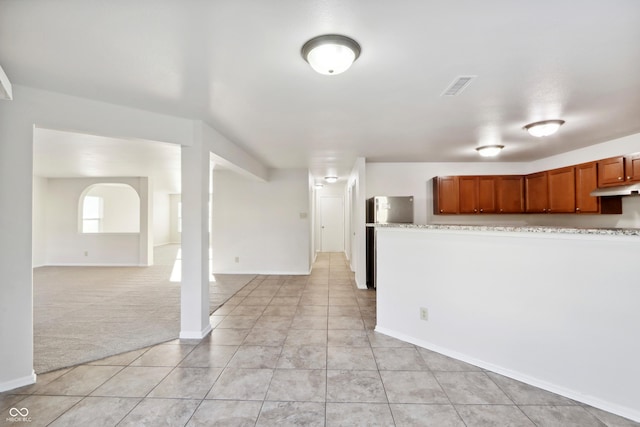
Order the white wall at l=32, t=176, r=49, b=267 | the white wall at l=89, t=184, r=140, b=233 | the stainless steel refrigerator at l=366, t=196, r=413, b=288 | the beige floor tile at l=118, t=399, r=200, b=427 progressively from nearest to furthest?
the beige floor tile at l=118, t=399, r=200, b=427 < the stainless steel refrigerator at l=366, t=196, r=413, b=288 < the white wall at l=32, t=176, r=49, b=267 < the white wall at l=89, t=184, r=140, b=233

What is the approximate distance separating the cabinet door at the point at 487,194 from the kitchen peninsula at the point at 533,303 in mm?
3041

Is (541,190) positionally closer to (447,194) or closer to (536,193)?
(536,193)

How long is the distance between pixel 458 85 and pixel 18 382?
13.6 feet

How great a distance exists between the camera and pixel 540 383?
2.21 meters

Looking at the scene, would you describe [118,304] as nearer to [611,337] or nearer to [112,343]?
[112,343]

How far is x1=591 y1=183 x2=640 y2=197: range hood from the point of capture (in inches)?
140

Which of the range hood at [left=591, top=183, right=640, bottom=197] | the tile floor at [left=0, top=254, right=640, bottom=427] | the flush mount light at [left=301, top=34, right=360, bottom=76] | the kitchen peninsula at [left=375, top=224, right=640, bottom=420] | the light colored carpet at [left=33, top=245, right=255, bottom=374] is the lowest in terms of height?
the tile floor at [left=0, top=254, right=640, bottom=427]

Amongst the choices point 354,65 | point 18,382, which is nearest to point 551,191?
point 354,65

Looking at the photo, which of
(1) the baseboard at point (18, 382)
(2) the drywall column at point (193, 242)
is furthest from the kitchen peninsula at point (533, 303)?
(1) the baseboard at point (18, 382)

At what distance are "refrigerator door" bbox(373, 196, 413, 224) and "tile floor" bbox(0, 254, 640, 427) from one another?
2381mm

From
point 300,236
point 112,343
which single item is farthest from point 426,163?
point 112,343

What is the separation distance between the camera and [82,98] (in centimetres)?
250

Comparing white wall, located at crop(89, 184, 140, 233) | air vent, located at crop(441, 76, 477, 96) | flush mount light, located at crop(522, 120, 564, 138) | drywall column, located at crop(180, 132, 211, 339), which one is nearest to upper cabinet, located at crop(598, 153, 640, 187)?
flush mount light, located at crop(522, 120, 564, 138)

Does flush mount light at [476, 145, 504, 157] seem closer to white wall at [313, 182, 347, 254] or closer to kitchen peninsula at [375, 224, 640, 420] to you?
kitchen peninsula at [375, 224, 640, 420]
